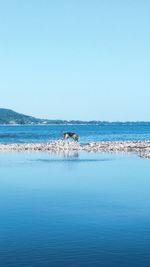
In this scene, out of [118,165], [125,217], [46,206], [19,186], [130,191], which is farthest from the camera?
A: [118,165]

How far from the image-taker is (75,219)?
56.0 ft

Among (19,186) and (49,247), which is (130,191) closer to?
(19,186)

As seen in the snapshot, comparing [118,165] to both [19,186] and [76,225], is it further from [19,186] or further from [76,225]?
[76,225]

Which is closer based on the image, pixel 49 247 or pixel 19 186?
pixel 49 247

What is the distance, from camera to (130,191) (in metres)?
22.7

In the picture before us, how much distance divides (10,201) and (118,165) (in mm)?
15039

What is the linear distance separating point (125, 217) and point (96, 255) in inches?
173

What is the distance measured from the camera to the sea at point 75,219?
1294 centimetres

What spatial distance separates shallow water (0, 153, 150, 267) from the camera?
13.0 m

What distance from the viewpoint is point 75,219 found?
17062 mm

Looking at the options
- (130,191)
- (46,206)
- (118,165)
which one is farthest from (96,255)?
(118,165)

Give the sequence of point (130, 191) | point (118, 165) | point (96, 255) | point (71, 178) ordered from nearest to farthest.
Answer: point (96, 255) < point (130, 191) < point (71, 178) < point (118, 165)

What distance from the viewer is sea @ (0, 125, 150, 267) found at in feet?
42.4

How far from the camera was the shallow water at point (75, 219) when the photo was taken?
13.0 metres
